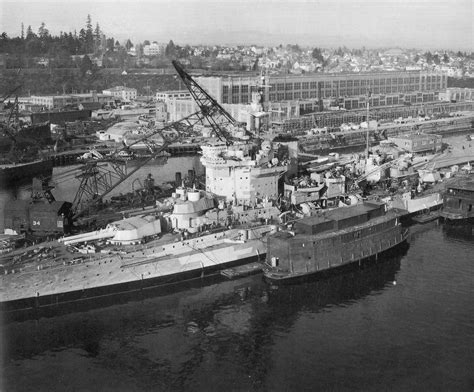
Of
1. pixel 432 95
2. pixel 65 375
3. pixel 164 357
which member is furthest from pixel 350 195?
pixel 432 95

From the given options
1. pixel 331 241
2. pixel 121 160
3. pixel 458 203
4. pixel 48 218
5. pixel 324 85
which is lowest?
pixel 331 241

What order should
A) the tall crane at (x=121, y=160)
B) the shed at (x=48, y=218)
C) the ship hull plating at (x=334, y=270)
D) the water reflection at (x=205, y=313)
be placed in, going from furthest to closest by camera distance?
the tall crane at (x=121, y=160) → the shed at (x=48, y=218) → the ship hull plating at (x=334, y=270) → the water reflection at (x=205, y=313)

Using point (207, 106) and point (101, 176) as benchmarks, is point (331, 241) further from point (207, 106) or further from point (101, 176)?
point (101, 176)

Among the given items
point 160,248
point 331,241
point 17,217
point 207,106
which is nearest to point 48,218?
point 17,217

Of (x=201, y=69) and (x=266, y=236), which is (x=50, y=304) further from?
(x=201, y=69)

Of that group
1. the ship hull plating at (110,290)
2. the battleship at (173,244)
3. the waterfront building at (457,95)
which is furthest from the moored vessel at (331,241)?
the waterfront building at (457,95)

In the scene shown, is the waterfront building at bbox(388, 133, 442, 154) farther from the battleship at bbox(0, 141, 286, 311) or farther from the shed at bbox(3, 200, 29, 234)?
the shed at bbox(3, 200, 29, 234)

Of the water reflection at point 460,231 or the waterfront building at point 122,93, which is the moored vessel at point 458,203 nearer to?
the water reflection at point 460,231

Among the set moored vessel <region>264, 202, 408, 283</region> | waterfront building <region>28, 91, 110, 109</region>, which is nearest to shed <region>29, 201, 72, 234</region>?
moored vessel <region>264, 202, 408, 283</region>
